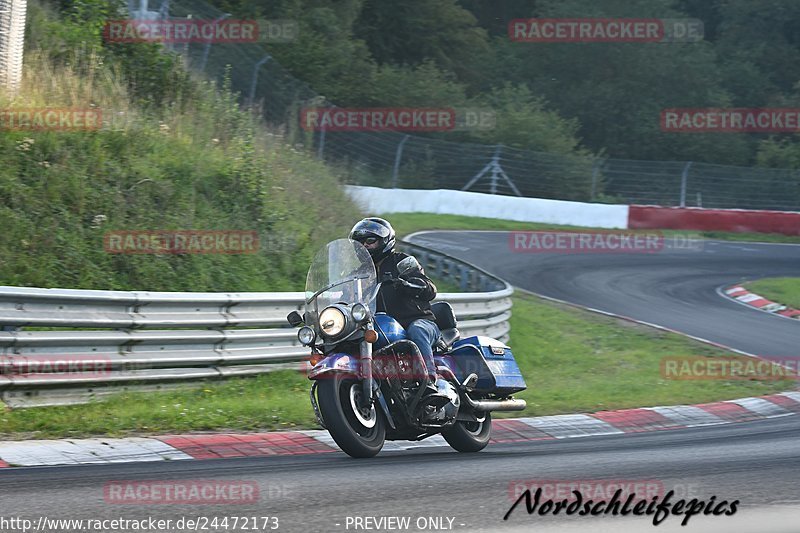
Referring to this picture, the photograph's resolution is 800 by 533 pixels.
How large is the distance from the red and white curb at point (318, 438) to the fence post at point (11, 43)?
23.7 feet

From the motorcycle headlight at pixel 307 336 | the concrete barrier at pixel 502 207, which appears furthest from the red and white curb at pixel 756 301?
the motorcycle headlight at pixel 307 336

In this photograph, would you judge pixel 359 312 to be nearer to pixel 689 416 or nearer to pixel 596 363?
pixel 689 416

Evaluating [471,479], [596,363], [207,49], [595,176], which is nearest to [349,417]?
[471,479]

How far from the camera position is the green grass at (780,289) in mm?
19547

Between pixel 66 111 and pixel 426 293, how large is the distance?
7.08 meters

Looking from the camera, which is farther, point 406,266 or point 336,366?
point 406,266

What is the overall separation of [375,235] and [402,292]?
0.50 metres

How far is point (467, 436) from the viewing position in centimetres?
824

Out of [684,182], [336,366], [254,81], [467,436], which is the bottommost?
[467,436]

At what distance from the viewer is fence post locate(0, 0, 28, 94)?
13.5 meters

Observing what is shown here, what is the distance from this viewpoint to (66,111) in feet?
43.1

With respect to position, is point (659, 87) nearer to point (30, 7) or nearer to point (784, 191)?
point (784, 191)

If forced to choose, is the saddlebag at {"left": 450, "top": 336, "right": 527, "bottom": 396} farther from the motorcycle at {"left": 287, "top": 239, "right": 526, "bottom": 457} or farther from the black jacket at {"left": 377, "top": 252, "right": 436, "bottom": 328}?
the black jacket at {"left": 377, "top": 252, "right": 436, "bottom": 328}

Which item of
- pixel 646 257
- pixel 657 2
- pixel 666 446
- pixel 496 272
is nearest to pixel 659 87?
pixel 657 2
